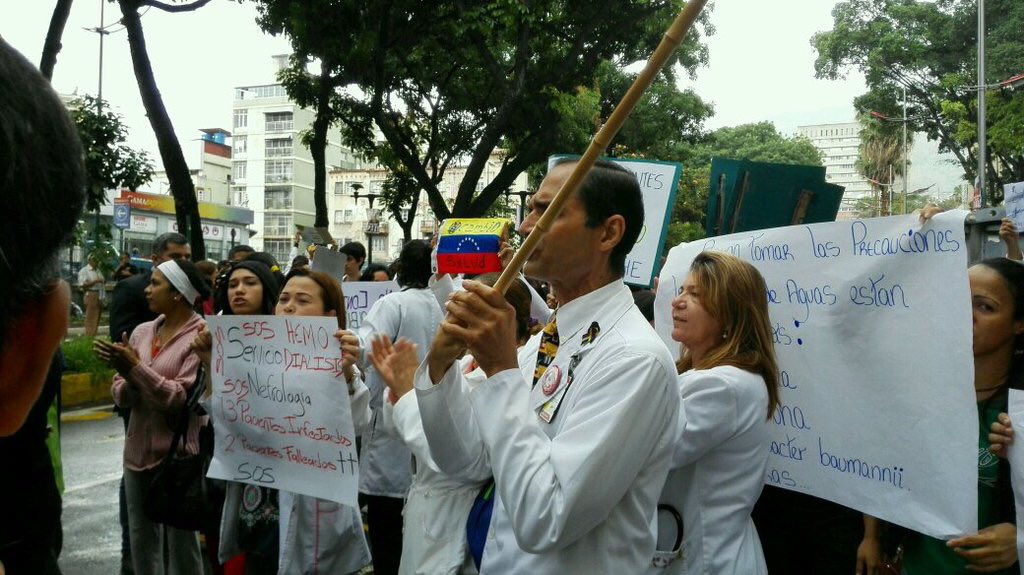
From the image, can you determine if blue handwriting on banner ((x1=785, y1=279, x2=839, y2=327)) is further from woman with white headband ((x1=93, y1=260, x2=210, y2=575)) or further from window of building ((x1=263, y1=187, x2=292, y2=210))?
window of building ((x1=263, y1=187, x2=292, y2=210))

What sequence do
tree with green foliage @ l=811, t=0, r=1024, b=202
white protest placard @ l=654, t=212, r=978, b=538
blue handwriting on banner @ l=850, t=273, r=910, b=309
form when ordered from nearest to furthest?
white protest placard @ l=654, t=212, r=978, b=538 → blue handwriting on banner @ l=850, t=273, r=910, b=309 → tree with green foliage @ l=811, t=0, r=1024, b=202

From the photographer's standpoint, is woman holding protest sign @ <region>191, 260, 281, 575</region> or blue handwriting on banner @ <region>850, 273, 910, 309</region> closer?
blue handwriting on banner @ <region>850, 273, 910, 309</region>

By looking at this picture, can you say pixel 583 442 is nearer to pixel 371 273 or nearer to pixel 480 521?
pixel 480 521

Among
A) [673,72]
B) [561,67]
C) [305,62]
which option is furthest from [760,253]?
[673,72]

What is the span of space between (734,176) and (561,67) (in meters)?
12.5

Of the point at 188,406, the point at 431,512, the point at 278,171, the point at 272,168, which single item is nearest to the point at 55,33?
the point at 188,406

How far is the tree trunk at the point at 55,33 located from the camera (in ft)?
28.8

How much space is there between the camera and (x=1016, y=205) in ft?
13.2

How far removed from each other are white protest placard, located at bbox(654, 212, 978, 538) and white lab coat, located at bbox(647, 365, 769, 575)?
1.34 ft

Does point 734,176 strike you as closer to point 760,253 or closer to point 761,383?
point 760,253

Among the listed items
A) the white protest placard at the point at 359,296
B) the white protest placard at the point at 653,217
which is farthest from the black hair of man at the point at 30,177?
the white protest placard at the point at 359,296

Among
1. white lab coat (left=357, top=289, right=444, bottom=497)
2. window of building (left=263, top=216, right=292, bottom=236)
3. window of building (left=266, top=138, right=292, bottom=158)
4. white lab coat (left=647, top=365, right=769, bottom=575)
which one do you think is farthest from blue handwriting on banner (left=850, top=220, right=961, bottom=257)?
window of building (left=266, top=138, right=292, bottom=158)

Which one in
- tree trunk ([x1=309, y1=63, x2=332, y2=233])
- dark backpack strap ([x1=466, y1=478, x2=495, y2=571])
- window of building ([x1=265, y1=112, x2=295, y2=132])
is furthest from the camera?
window of building ([x1=265, y1=112, x2=295, y2=132])

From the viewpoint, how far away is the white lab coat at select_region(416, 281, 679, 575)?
1632 millimetres
